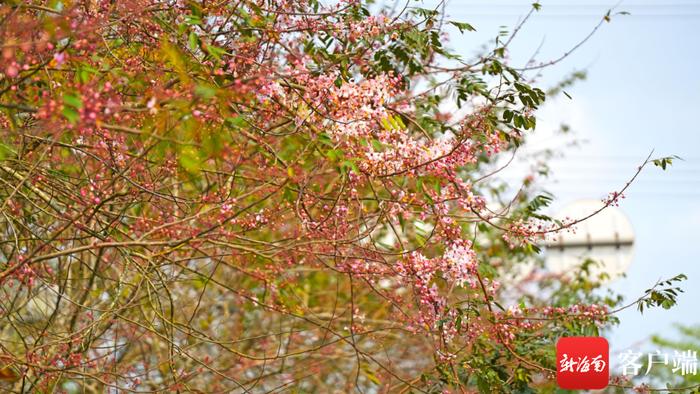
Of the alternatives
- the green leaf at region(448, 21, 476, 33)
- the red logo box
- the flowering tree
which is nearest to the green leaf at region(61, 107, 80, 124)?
the flowering tree

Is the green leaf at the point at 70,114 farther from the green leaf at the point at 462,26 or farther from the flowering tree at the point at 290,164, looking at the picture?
the green leaf at the point at 462,26

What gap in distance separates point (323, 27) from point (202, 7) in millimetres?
442

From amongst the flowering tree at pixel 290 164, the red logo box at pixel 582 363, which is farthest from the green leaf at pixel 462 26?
the red logo box at pixel 582 363

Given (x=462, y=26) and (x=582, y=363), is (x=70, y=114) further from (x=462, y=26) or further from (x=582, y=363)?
(x=582, y=363)

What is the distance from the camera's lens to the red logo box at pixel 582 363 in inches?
162

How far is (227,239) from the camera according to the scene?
3631mm

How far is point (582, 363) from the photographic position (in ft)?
14.0

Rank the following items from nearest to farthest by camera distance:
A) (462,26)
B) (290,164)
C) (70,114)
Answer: (70,114)
(290,164)
(462,26)

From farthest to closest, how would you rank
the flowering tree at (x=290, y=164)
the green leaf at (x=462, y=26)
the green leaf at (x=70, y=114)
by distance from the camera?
the green leaf at (x=462, y=26)
the flowering tree at (x=290, y=164)
the green leaf at (x=70, y=114)

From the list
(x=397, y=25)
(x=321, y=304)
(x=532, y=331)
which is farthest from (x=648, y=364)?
(x=321, y=304)

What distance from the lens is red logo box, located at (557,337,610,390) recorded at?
13.5 feet

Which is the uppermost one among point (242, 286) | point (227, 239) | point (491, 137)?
point (242, 286)

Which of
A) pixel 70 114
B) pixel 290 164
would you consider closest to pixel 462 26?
pixel 290 164

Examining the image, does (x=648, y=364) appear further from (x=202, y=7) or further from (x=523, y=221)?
(x=202, y=7)
